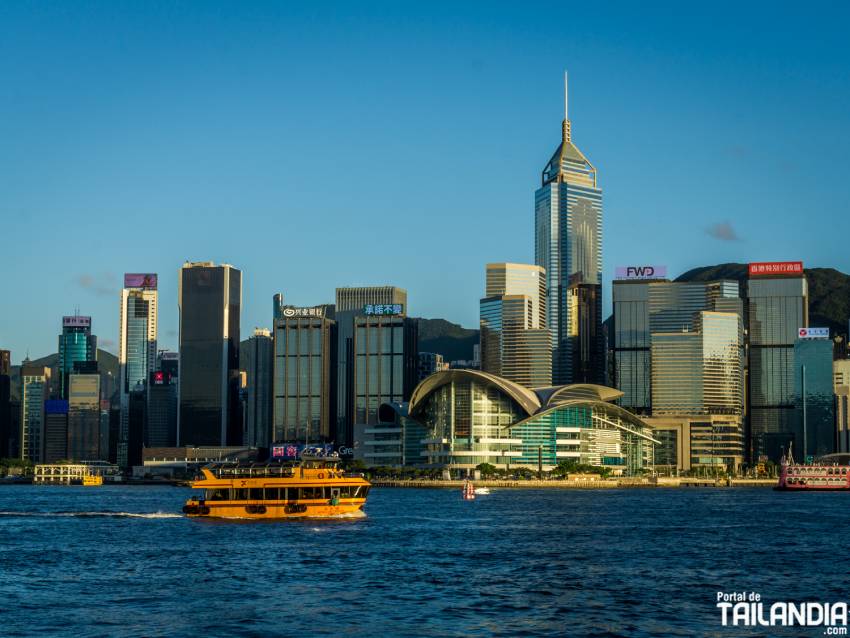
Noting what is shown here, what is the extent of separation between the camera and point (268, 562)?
8138 cm

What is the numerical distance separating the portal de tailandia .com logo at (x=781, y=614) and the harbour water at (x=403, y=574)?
991mm

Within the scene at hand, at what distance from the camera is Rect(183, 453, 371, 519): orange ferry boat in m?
114

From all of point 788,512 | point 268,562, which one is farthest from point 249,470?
point 788,512

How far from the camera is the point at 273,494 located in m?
Answer: 114

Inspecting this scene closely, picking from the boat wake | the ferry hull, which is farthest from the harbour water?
the ferry hull

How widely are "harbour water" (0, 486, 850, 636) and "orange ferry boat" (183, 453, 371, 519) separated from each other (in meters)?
1.79

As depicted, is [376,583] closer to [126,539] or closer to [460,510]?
[126,539]

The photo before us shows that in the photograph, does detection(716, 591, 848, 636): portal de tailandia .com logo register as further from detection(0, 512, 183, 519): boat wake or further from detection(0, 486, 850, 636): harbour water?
detection(0, 512, 183, 519): boat wake

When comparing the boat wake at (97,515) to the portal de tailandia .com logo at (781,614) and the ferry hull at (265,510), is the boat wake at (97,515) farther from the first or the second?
the portal de tailandia .com logo at (781,614)

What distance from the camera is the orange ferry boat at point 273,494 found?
11369 centimetres

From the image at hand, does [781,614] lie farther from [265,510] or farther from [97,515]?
[97,515]

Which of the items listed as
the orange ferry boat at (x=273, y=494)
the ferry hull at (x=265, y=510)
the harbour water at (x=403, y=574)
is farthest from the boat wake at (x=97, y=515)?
the orange ferry boat at (x=273, y=494)

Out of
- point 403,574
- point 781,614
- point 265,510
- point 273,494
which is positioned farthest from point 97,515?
point 781,614

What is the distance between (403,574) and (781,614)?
23980mm
